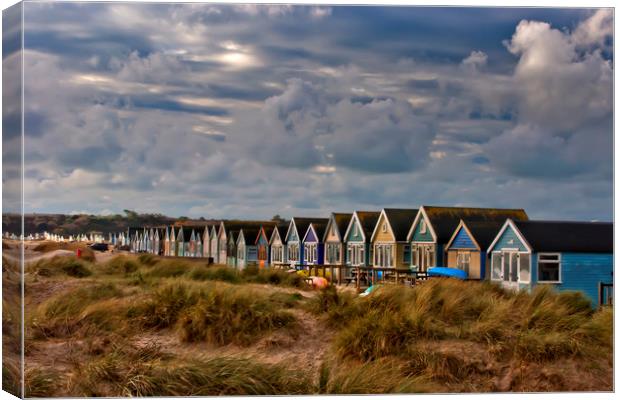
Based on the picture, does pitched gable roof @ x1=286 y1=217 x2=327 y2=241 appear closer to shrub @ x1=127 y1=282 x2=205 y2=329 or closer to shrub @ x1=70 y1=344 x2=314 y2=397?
shrub @ x1=127 y1=282 x2=205 y2=329

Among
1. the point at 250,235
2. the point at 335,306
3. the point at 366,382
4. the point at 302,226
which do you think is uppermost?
the point at 302,226

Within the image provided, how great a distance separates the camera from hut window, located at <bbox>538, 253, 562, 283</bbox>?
26.9 metres

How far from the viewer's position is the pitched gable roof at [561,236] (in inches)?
993

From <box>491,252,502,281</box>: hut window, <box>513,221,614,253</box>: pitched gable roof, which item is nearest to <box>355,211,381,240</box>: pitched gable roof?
<box>491,252,502,281</box>: hut window

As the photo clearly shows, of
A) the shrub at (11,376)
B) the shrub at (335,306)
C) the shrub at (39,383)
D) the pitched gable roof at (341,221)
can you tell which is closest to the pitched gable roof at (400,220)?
the pitched gable roof at (341,221)

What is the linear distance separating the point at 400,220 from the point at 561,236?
476 inches

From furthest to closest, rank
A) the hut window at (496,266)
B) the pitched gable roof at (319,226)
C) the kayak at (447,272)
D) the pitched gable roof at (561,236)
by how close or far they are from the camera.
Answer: the pitched gable roof at (319,226)
the kayak at (447,272)
the hut window at (496,266)
the pitched gable roof at (561,236)

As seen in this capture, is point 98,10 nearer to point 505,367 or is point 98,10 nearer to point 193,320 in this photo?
point 193,320

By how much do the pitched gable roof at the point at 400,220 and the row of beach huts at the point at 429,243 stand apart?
4 cm

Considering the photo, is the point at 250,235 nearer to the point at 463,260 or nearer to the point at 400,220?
the point at 400,220

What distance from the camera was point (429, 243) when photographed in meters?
35.8

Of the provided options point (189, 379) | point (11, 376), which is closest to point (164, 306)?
point (189, 379)

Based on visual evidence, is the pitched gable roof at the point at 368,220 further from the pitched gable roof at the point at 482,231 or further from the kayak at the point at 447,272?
the kayak at the point at 447,272

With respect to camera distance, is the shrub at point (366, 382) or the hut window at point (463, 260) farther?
the hut window at point (463, 260)
